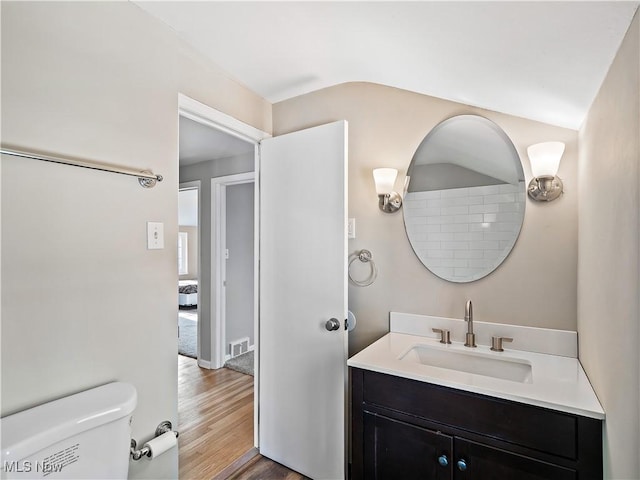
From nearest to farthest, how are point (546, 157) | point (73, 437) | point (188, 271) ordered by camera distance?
point (73, 437) → point (546, 157) → point (188, 271)

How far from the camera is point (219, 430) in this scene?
7.72 feet

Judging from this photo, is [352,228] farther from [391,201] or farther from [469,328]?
[469,328]

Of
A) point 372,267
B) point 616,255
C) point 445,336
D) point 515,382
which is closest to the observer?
point 616,255

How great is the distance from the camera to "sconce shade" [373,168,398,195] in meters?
1.77

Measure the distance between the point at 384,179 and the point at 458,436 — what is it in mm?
1183

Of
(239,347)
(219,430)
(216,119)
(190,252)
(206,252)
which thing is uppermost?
(216,119)

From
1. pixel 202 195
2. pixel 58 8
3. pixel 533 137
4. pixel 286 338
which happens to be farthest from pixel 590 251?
pixel 202 195

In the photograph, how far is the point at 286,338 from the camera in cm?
194

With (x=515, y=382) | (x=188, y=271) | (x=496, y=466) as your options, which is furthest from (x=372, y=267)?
(x=188, y=271)

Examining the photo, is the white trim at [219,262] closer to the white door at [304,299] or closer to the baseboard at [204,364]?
the baseboard at [204,364]

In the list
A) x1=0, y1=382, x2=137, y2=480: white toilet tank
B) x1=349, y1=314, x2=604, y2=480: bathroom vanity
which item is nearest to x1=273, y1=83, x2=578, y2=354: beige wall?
x1=349, y1=314, x2=604, y2=480: bathroom vanity

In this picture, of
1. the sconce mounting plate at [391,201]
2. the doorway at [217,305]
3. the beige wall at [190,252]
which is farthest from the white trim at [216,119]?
the beige wall at [190,252]

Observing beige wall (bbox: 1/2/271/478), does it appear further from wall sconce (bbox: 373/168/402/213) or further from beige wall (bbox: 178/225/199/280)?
beige wall (bbox: 178/225/199/280)

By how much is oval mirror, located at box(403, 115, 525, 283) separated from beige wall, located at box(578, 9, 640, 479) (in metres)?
0.38
